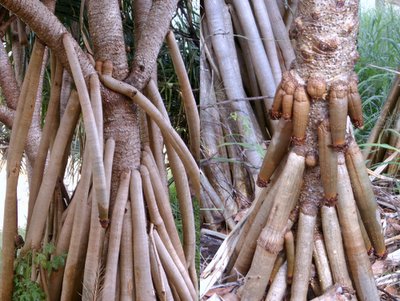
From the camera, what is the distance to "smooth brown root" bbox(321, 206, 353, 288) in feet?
2.79

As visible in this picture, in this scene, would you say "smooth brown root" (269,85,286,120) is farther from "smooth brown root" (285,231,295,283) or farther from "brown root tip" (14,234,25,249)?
"brown root tip" (14,234,25,249)

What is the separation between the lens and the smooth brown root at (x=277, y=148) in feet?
2.73

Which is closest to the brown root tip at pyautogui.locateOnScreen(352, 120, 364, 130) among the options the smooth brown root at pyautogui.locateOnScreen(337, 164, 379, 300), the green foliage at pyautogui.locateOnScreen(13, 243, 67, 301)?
the smooth brown root at pyautogui.locateOnScreen(337, 164, 379, 300)

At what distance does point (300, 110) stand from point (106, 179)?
345mm

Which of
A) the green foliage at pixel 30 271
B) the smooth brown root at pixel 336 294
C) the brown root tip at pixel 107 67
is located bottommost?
the smooth brown root at pixel 336 294

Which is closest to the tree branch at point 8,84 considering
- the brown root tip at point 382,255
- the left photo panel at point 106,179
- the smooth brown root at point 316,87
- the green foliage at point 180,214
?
the left photo panel at point 106,179

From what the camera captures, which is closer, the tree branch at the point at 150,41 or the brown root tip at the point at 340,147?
the brown root tip at the point at 340,147

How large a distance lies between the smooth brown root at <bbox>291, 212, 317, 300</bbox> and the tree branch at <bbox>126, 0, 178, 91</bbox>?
0.39 m

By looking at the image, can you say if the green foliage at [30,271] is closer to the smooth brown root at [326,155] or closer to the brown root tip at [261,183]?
the brown root tip at [261,183]

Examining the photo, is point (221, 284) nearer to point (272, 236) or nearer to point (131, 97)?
point (272, 236)

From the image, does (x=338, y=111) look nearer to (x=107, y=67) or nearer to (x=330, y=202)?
(x=330, y=202)

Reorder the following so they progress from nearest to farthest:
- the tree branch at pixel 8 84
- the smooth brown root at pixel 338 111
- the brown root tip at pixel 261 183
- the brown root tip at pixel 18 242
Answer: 1. the smooth brown root at pixel 338 111
2. the brown root tip at pixel 261 183
3. the brown root tip at pixel 18 242
4. the tree branch at pixel 8 84

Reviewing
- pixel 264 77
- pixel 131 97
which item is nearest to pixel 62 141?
pixel 131 97

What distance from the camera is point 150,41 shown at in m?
1.02
